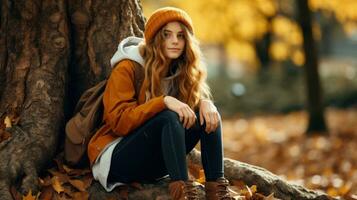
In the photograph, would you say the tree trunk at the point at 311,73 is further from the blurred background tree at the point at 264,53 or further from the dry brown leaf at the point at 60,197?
the dry brown leaf at the point at 60,197

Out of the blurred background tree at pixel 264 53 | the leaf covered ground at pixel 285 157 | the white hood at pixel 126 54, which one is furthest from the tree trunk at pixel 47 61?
the blurred background tree at pixel 264 53

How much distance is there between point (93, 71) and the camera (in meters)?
4.98

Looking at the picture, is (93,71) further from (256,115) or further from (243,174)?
(256,115)

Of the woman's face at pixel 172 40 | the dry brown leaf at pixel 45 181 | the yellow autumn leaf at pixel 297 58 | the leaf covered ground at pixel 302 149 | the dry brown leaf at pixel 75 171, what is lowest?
the leaf covered ground at pixel 302 149

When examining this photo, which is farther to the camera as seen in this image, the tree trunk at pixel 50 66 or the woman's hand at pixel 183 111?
the tree trunk at pixel 50 66

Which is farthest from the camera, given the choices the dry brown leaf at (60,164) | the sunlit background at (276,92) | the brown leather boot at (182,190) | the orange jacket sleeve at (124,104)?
the sunlit background at (276,92)

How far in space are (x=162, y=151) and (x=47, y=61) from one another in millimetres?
1212

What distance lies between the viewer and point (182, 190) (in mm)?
4023

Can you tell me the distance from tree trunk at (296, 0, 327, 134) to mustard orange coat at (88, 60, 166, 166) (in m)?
7.10

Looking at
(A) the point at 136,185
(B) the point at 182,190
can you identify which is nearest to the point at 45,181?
Result: (A) the point at 136,185

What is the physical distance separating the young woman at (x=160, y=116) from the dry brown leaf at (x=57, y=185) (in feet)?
0.80

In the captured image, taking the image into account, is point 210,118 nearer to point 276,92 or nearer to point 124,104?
point 124,104

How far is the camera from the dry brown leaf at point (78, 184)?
4412 mm

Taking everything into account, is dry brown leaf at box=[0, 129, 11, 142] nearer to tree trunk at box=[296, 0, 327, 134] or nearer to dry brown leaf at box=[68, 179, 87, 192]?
dry brown leaf at box=[68, 179, 87, 192]
